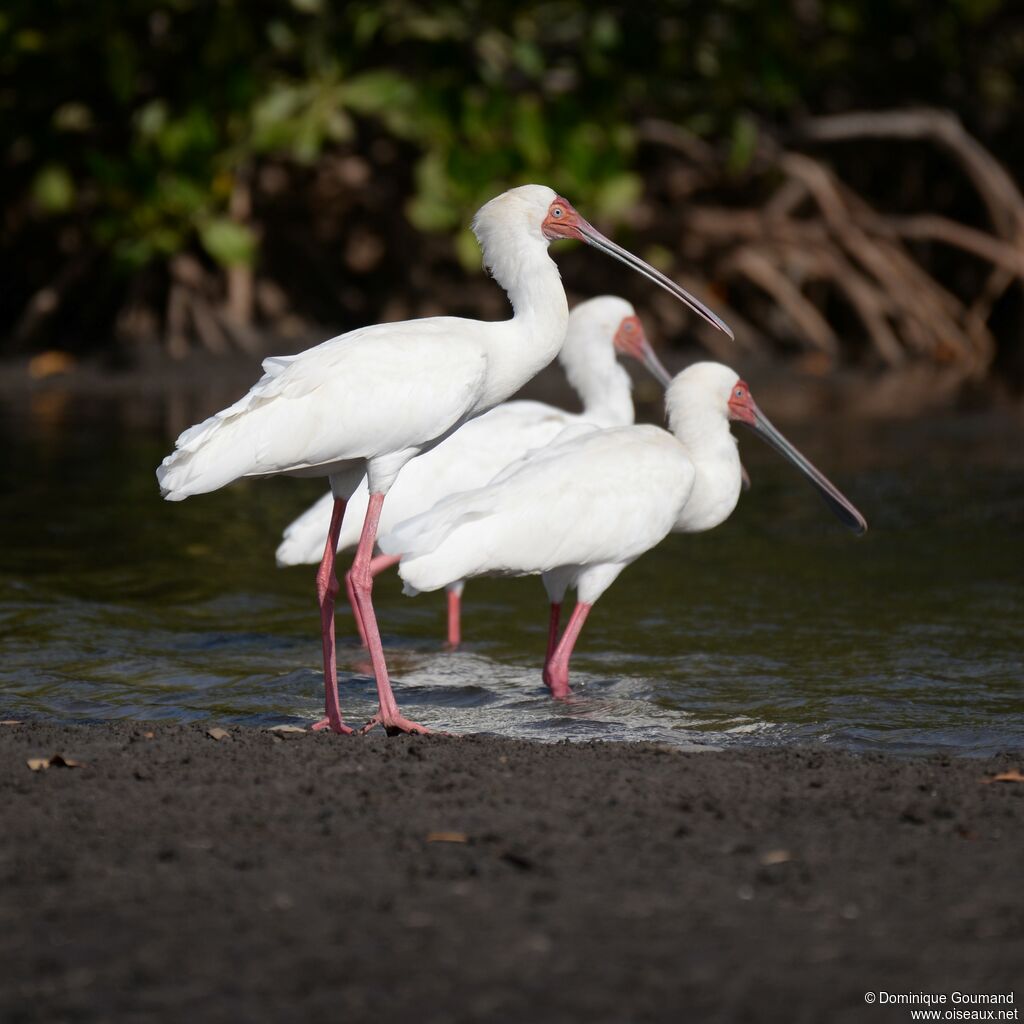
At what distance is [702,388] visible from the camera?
7.70m

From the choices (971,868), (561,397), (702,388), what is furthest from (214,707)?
(561,397)

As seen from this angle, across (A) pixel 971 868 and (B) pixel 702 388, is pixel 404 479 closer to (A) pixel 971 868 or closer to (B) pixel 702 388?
(B) pixel 702 388

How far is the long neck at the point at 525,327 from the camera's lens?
6.45 meters

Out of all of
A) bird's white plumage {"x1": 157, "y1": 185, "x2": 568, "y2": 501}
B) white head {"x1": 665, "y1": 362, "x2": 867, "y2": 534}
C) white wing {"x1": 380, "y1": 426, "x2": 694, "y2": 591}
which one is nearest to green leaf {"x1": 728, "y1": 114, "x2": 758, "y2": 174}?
white head {"x1": 665, "y1": 362, "x2": 867, "y2": 534}

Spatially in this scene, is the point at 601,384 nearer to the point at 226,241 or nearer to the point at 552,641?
the point at 552,641

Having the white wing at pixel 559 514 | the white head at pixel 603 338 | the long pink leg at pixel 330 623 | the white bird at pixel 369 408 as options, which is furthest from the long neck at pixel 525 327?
the white head at pixel 603 338

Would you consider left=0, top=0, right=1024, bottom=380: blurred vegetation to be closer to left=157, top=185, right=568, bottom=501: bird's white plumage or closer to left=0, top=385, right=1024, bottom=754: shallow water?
left=0, top=385, right=1024, bottom=754: shallow water

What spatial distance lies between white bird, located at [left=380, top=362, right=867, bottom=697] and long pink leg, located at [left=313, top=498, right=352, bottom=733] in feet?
0.83

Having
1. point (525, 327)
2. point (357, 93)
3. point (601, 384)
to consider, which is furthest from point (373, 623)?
point (357, 93)

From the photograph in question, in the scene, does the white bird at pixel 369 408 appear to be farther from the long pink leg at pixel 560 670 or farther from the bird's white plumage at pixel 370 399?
the long pink leg at pixel 560 670

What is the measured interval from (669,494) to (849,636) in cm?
122

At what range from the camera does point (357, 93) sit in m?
18.2

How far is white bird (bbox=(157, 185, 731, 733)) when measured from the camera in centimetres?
606

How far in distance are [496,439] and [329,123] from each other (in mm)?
10551
